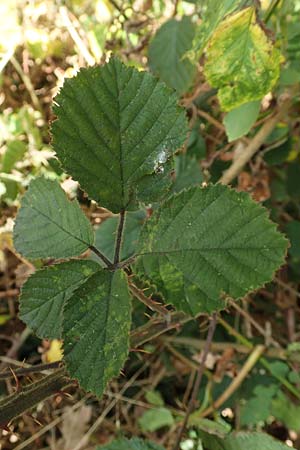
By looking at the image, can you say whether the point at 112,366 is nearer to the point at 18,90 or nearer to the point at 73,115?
the point at 73,115

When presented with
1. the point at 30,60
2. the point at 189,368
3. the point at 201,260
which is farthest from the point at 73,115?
the point at 30,60

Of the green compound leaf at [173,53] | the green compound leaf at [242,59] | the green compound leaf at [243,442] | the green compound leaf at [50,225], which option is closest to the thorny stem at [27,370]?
the green compound leaf at [50,225]

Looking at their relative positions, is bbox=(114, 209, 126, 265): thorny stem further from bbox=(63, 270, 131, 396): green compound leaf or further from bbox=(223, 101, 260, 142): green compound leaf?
bbox=(223, 101, 260, 142): green compound leaf

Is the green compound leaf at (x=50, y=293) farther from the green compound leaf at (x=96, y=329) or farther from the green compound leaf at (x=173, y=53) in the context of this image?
the green compound leaf at (x=173, y=53)

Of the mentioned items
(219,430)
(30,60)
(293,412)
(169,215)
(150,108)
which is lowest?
(293,412)

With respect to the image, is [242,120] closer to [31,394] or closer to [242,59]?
[242,59]

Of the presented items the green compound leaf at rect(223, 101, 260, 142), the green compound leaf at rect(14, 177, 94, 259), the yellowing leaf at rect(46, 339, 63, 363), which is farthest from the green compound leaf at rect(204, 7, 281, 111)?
the yellowing leaf at rect(46, 339, 63, 363)

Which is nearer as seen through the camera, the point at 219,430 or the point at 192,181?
the point at 219,430
